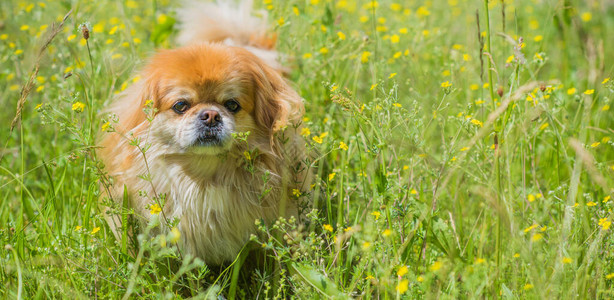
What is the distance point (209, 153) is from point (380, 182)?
2.37 feet

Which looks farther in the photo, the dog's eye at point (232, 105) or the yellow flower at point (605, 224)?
the dog's eye at point (232, 105)

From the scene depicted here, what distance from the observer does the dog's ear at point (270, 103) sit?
2.61 metres

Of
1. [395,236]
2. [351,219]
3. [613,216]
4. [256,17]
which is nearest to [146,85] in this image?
[351,219]

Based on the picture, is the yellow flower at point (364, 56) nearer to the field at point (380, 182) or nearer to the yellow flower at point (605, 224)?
the field at point (380, 182)

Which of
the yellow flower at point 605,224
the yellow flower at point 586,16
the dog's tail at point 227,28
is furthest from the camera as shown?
the yellow flower at point 586,16

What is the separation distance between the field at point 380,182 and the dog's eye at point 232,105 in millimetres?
319

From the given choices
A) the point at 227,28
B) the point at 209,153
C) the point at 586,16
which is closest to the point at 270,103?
the point at 209,153

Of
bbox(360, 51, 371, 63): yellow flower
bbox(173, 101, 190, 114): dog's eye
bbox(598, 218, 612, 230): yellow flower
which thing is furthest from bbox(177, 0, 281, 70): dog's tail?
bbox(598, 218, 612, 230): yellow flower

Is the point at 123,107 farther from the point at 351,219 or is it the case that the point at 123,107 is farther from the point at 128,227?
the point at 351,219

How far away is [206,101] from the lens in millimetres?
2471

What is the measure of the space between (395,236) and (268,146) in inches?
29.9

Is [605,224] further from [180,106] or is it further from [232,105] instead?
[180,106]

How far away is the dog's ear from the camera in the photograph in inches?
103

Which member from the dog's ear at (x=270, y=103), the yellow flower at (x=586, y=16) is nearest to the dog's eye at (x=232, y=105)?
the dog's ear at (x=270, y=103)
